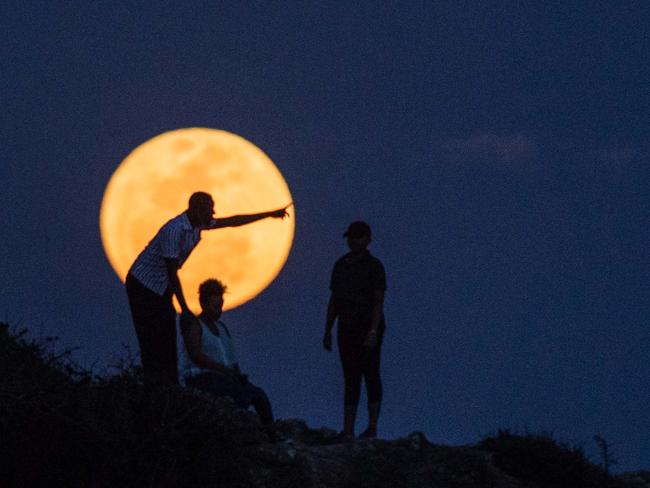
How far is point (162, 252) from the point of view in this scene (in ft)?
34.5

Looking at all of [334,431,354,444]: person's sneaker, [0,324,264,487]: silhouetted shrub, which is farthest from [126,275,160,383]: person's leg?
[334,431,354,444]: person's sneaker

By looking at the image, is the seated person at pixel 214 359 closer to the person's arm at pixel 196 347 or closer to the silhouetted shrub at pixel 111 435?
the person's arm at pixel 196 347

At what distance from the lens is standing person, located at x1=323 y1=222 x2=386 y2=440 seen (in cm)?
1246

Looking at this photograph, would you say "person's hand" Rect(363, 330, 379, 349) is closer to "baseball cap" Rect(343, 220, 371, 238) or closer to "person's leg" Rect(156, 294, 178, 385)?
"baseball cap" Rect(343, 220, 371, 238)

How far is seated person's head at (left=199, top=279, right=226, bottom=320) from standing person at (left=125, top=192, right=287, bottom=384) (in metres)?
0.31

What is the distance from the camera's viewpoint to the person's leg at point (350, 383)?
12.5 m

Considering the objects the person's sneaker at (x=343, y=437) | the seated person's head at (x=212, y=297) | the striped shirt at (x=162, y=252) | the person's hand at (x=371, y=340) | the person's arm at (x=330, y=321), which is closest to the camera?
the striped shirt at (x=162, y=252)

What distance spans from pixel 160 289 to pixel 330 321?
110 inches

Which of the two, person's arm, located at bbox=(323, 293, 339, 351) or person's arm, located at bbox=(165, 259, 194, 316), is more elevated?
person's arm, located at bbox=(323, 293, 339, 351)

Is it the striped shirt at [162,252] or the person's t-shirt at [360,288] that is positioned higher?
the person's t-shirt at [360,288]

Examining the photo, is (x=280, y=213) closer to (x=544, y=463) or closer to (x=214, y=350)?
(x=214, y=350)

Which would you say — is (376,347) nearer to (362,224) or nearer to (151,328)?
(362,224)

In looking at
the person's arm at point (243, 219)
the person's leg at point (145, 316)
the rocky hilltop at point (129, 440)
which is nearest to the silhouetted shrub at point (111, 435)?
the rocky hilltop at point (129, 440)

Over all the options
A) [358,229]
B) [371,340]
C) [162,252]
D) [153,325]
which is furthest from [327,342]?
[162,252]
